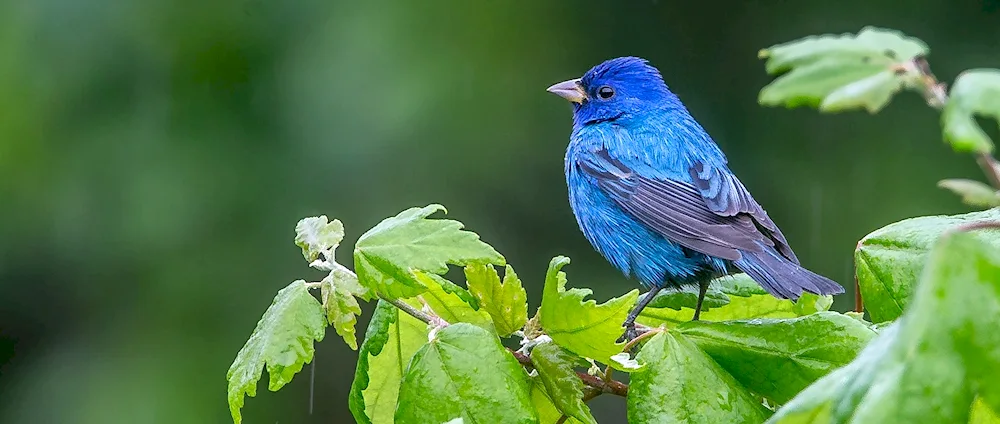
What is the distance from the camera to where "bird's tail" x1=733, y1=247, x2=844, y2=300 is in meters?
1.60

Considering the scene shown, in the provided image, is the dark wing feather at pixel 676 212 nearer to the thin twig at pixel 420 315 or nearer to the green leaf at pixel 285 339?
the thin twig at pixel 420 315

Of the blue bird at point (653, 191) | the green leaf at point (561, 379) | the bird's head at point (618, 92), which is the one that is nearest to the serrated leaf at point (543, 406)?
the green leaf at point (561, 379)

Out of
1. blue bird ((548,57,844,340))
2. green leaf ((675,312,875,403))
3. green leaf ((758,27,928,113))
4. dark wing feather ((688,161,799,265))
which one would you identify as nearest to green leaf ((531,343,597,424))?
green leaf ((675,312,875,403))

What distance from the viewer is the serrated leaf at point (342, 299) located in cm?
117

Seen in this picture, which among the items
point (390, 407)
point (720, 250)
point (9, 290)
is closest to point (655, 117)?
point (720, 250)

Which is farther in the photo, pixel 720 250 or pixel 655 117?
pixel 655 117

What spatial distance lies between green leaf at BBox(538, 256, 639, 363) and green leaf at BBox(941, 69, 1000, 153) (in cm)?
47

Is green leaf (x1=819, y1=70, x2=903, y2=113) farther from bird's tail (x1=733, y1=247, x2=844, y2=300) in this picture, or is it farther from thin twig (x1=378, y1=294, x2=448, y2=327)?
bird's tail (x1=733, y1=247, x2=844, y2=300)

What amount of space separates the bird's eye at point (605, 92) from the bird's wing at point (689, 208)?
1.08 feet

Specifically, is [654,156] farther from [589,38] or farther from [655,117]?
[589,38]

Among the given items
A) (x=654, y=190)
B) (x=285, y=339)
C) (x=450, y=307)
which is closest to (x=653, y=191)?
(x=654, y=190)

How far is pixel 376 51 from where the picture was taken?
5.11 m

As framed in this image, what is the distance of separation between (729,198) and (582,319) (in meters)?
1.31

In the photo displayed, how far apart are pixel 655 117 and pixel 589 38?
3.19 m
